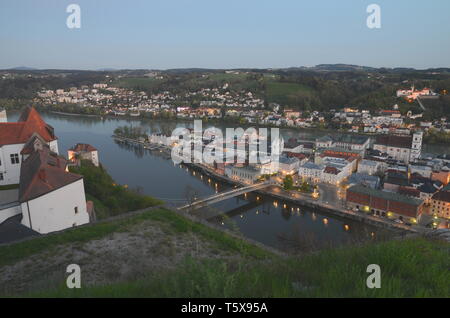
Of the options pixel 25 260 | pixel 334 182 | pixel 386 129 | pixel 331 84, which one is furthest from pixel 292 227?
pixel 331 84

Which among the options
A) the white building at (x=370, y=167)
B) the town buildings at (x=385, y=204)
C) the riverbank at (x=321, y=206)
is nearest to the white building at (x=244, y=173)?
the riverbank at (x=321, y=206)

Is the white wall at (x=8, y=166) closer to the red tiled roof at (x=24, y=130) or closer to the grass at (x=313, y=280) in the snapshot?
the red tiled roof at (x=24, y=130)

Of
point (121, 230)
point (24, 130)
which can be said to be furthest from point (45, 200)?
point (24, 130)

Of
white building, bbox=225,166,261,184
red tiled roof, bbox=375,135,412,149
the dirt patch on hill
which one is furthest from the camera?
red tiled roof, bbox=375,135,412,149

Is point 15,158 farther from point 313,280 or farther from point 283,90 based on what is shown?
point 283,90

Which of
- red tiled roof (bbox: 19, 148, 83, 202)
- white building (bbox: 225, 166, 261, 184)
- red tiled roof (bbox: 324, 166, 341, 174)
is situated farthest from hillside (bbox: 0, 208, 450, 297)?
red tiled roof (bbox: 324, 166, 341, 174)

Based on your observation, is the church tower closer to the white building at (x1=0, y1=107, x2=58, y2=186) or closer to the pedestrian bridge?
the pedestrian bridge

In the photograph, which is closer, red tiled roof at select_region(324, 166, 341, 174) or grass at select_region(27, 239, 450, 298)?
grass at select_region(27, 239, 450, 298)
